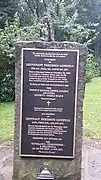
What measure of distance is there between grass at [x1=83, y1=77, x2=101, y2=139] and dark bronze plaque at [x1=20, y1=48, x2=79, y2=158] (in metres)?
3.08

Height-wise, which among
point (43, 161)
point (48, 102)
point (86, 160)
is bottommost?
point (86, 160)

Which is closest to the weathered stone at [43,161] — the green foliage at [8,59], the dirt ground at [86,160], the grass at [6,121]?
the dirt ground at [86,160]

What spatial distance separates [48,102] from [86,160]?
5.27ft

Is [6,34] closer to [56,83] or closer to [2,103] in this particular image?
[2,103]

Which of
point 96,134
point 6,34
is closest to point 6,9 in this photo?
point 6,34

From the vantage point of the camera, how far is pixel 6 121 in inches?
390

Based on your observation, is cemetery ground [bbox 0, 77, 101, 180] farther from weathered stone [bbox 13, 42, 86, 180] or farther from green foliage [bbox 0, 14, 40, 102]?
green foliage [bbox 0, 14, 40, 102]

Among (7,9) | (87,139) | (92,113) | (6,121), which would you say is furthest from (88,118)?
(7,9)

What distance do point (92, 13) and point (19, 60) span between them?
21774 mm

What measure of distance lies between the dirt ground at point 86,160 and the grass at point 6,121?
757 mm

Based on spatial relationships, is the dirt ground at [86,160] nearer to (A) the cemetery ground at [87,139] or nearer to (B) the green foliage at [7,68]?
(A) the cemetery ground at [87,139]

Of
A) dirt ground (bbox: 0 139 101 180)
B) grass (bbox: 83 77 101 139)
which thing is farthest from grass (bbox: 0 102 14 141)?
grass (bbox: 83 77 101 139)

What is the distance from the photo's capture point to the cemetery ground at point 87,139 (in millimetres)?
5707

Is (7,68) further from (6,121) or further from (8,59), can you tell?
(6,121)
